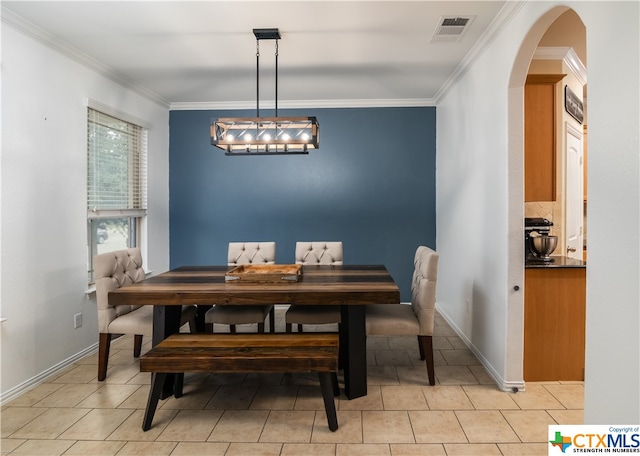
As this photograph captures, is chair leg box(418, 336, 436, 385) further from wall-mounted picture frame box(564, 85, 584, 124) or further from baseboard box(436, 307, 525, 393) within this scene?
wall-mounted picture frame box(564, 85, 584, 124)

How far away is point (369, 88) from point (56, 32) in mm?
2962

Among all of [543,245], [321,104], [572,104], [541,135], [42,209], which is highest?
[321,104]

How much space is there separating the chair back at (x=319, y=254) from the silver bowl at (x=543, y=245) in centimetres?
173

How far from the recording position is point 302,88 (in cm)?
455

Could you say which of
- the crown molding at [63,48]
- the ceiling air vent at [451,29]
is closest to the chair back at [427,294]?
the ceiling air vent at [451,29]

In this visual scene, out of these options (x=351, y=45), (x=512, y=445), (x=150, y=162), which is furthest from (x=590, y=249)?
(x=150, y=162)

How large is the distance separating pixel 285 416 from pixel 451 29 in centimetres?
295

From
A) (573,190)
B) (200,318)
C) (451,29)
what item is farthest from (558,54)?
(200,318)

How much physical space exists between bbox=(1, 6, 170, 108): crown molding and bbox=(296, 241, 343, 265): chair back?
97.3 inches

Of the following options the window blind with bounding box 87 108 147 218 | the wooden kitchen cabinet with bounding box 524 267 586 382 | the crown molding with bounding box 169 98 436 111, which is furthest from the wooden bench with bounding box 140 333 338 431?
the crown molding with bounding box 169 98 436 111

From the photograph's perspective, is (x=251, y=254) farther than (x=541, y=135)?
Yes

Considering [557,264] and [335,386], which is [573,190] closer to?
[557,264]

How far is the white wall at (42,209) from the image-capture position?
2.79 m

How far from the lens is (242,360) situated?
227 centimetres
